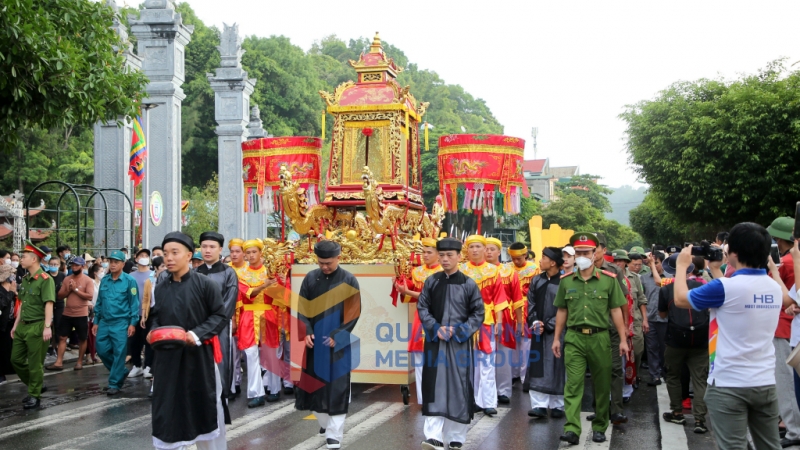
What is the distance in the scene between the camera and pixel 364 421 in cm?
825

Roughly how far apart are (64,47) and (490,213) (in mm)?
6168

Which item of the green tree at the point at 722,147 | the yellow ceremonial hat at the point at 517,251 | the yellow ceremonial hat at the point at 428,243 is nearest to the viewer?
the yellow ceremonial hat at the point at 428,243

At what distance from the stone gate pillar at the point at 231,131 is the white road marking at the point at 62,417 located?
1618 centimetres

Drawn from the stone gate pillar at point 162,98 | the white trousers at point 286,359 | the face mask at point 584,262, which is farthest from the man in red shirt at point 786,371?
the stone gate pillar at point 162,98

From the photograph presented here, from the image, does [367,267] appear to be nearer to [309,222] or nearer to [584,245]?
[309,222]

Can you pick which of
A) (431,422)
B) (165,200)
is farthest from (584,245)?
(165,200)

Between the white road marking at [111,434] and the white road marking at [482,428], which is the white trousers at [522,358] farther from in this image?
the white road marking at [111,434]

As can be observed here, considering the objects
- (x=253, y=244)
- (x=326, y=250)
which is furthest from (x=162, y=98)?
(x=326, y=250)

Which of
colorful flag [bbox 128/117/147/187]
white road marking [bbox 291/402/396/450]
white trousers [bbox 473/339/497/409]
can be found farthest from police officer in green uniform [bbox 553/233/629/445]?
colorful flag [bbox 128/117/147/187]

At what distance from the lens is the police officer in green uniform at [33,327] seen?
9117 mm

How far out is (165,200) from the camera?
19688 mm

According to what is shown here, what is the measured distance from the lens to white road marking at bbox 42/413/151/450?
7193 mm

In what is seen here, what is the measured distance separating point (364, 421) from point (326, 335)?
56.3 inches

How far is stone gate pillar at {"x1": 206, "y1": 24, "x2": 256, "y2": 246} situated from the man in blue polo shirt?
71.2 feet
